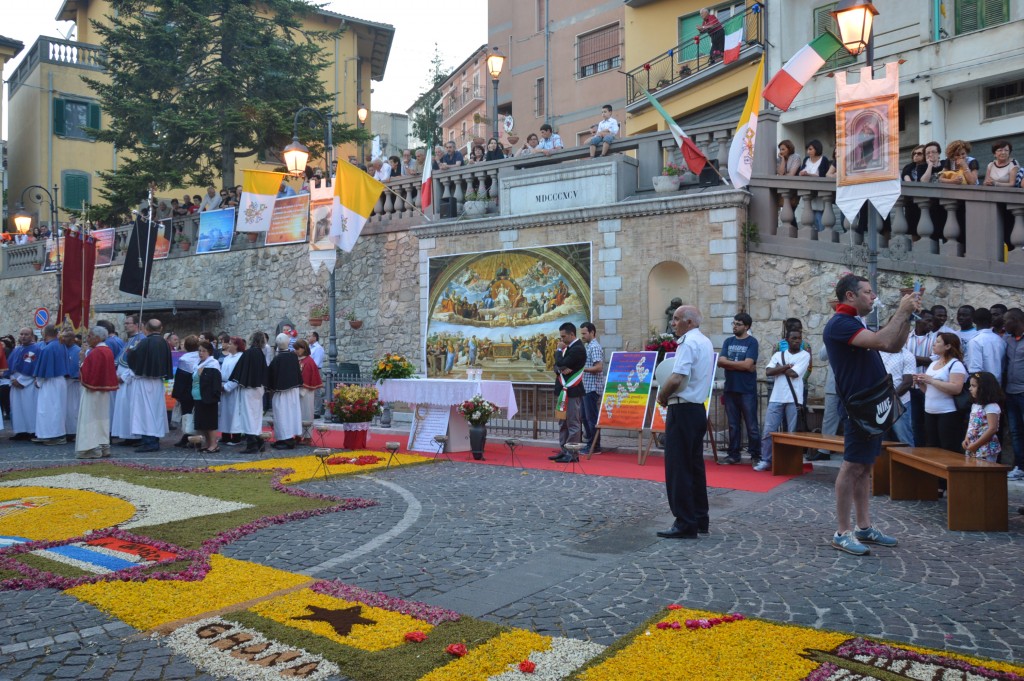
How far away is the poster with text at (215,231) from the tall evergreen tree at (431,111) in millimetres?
19402

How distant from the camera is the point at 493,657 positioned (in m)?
4.06

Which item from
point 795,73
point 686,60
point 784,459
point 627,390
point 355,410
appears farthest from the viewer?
point 686,60

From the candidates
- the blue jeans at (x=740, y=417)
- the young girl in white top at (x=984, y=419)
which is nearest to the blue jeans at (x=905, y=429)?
the blue jeans at (x=740, y=417)

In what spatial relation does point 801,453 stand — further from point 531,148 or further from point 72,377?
point 72,377

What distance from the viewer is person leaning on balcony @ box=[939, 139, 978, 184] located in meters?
11.3

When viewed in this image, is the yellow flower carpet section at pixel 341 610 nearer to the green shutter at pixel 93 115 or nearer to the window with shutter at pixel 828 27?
the window with shutter at pixel 828 27

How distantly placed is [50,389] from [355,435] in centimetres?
562

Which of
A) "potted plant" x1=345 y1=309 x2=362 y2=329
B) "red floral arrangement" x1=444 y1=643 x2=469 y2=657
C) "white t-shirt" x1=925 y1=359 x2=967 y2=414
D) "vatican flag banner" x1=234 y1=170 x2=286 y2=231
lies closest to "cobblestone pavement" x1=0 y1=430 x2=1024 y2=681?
"red floral arrangement" x1=444 y1=643 x2=469 y2=657

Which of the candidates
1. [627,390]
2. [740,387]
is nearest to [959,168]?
[740,387]

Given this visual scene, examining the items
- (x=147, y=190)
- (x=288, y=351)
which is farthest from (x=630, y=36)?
(x=288, y=351)

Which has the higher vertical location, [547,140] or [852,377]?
[547,140]

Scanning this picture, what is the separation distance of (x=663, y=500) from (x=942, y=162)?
288 inches

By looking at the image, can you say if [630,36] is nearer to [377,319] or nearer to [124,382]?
[377,319]

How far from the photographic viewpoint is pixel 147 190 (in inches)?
1081
